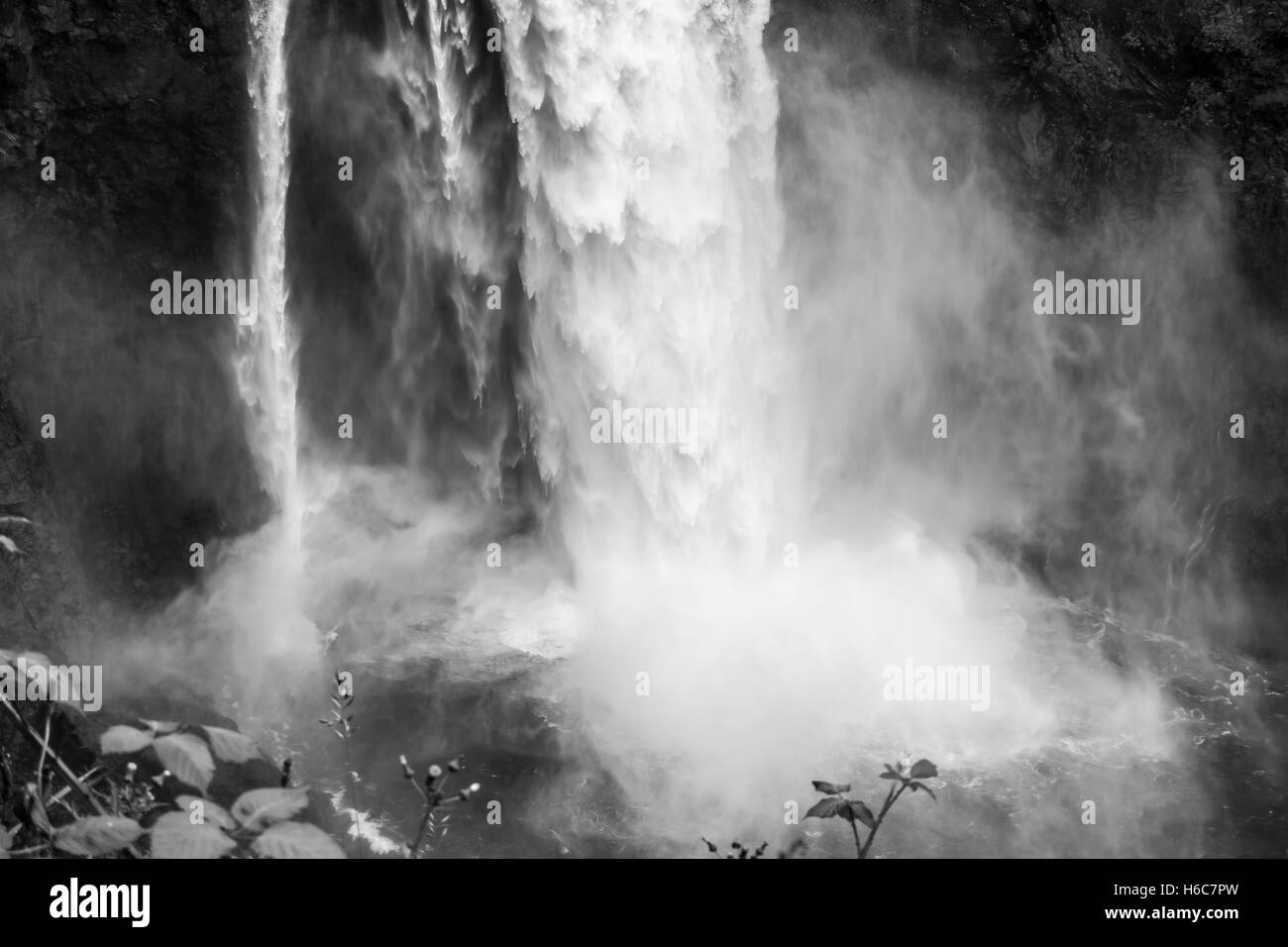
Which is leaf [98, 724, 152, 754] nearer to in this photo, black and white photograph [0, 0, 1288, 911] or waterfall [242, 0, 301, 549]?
black and white photograph [0, 0, 1288, 911]

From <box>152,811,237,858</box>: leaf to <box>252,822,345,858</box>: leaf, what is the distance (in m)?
0.12

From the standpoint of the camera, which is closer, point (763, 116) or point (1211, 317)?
point (763, 116)

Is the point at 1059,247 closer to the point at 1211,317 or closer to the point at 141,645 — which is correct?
the point at 1211,317

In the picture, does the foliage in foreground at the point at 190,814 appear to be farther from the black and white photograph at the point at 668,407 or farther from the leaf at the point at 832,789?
the black and white photograph at the point at 668,407

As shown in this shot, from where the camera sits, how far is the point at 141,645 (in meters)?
15.3

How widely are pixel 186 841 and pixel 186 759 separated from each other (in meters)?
0.22

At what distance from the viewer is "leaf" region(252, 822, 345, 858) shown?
291 cm

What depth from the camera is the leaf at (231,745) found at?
10.2 feet

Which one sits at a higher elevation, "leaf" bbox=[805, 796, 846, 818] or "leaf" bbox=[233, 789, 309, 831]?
"leaf" bbox=[233, 789, 309, 831]

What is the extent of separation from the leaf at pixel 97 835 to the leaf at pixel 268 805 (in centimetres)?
31

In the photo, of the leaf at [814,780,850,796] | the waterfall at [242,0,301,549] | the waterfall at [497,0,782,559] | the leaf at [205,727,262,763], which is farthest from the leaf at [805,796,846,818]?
the waterfall at [242,0,301,549]
